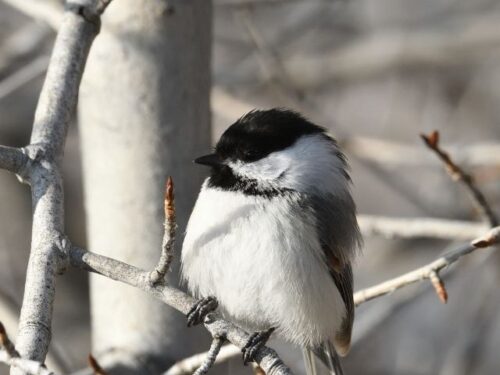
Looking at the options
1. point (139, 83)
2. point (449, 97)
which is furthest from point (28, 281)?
point (449, 97)

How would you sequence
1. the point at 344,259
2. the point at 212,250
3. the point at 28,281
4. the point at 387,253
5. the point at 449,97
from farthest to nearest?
the point at 449,97
the point at 387,253
the point at 344,259
the point at 212,250
the point at 28,281

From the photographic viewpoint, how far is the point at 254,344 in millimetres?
2043

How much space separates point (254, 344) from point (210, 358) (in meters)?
0.30

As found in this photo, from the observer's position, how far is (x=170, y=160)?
2.39 meters

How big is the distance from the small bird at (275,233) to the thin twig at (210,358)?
0.32 meters

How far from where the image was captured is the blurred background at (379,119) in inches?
137

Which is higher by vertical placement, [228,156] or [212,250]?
[228,156]

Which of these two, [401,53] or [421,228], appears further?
[401,53]

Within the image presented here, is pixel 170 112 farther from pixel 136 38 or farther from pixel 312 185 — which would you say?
pixel 312 185

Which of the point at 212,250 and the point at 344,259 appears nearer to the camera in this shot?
the point at 212,250

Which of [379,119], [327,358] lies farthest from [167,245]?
[379,119]

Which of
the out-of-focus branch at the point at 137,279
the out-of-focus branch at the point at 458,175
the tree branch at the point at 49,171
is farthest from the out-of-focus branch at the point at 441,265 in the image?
the tree branch at the point at 49,171

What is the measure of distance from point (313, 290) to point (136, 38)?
0.84 m

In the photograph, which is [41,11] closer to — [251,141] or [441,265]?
[251,141]
